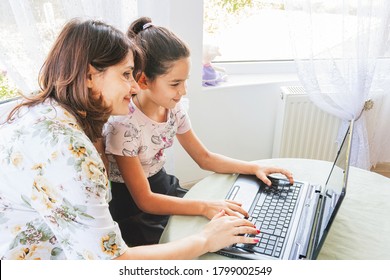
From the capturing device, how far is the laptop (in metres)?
0.81

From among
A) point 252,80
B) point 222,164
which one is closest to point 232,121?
point 252,80

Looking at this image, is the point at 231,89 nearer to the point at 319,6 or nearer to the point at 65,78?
the point at 319,6

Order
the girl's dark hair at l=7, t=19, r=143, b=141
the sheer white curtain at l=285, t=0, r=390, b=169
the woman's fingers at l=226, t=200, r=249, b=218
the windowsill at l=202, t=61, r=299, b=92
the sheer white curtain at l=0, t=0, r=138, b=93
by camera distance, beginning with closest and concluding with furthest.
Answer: the girl's dark hair at l=7, t=19, r=143, b=141 < the woman's fingers at l=226, t=200, r=249, b=218 < the sheer white curtain at l=0, t=0, r=138, b=93 < the sheer white curtain at l=285, t=0, r=390, b=169 < the windowsill at l=202, t=61, r=299, b=92

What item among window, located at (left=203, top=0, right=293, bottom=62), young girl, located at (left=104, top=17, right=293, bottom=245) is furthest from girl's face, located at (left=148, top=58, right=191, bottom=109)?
window, located at (left=203, top=0, right=293, bottom=62)

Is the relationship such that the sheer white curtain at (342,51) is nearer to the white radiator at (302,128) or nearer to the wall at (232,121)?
the white radiator at (302,128)

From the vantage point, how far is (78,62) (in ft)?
2.71

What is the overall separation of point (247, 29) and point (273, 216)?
1346 mm

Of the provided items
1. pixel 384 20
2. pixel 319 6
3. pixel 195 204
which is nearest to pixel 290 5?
pixel 319 6

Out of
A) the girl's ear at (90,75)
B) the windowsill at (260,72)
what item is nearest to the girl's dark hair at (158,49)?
the girl's ear at (90,75)

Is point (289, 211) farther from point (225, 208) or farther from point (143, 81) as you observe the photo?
point (143, 81)

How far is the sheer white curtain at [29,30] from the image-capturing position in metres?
1.18

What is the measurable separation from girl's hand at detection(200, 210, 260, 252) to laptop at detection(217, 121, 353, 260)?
1cm

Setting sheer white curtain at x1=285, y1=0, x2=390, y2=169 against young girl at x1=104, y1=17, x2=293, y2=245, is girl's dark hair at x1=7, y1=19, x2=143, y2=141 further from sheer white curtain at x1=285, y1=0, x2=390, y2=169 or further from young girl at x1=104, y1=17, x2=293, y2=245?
sheer white curtain at x1=285, y1=0, x2=390, y2=169
